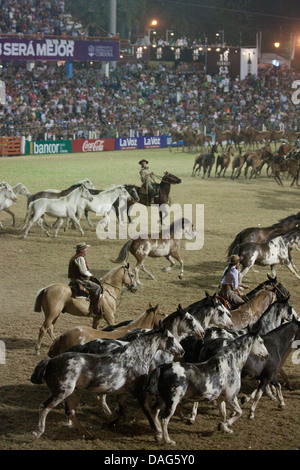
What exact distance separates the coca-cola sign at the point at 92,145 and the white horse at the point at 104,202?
20635mm

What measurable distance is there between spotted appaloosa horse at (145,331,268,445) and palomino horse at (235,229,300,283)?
5.33 metres

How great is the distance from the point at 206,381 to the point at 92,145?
106 ft

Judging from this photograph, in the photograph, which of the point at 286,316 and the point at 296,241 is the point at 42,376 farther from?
the point at 296,241

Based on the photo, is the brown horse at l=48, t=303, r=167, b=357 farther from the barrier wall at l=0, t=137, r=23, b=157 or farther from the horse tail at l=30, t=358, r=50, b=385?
the barrier wall at l=0, t=137, r=23, b=157

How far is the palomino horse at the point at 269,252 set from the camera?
12539mm

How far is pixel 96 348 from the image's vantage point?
290 inches

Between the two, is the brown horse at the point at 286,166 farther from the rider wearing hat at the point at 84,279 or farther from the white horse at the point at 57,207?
the rider wearing hat at the point at 84,279

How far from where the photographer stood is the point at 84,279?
9.77 metres

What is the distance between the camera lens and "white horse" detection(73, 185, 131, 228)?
662 inches

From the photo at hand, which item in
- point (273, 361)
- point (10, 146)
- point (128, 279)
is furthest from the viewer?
point (10, 146)

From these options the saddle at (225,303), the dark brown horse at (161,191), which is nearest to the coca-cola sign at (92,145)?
the dark brown horse at (161,191)

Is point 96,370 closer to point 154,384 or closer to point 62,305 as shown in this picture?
point 154,384

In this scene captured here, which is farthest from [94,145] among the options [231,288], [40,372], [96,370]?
[96,370]
